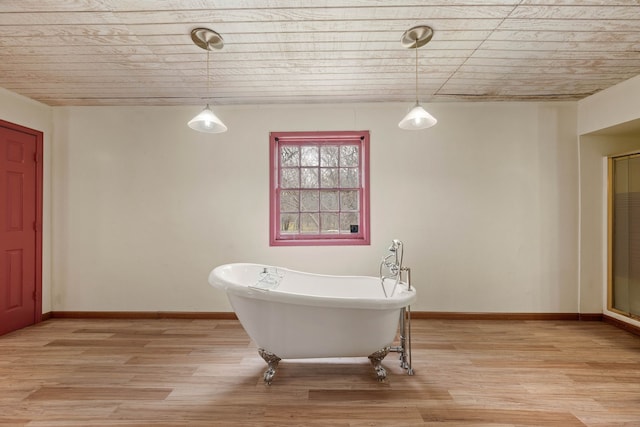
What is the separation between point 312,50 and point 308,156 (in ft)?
4.41

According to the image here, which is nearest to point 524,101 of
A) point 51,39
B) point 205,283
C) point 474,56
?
point 474,56

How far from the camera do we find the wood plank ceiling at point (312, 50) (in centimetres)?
187

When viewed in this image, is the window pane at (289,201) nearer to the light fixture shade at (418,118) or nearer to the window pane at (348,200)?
the window pane at (348,200)

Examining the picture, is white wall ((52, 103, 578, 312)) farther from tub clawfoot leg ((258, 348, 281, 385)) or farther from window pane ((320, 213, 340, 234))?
tub clawfoot leg ((258, 348, 281, 385))

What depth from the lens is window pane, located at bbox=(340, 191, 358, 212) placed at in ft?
11.6

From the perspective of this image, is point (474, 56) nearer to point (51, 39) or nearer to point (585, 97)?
point (585, 97)

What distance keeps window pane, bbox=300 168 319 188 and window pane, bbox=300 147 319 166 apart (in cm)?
6

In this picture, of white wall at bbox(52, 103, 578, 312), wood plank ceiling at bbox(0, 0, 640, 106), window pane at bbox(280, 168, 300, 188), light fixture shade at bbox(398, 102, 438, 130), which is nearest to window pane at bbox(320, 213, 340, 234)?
white wall at bbox(52, 103, 578, 312)

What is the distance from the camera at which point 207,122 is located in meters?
2.34

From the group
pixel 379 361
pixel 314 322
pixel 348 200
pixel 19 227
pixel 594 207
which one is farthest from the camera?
pixel 348 200

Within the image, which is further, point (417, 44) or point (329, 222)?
point (329, 222)

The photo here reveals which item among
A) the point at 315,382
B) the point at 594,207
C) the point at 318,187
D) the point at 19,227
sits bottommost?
the point at 315,382

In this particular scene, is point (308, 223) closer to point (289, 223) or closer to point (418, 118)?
point (289, 223)

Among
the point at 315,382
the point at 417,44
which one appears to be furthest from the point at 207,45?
the point at 315,382
